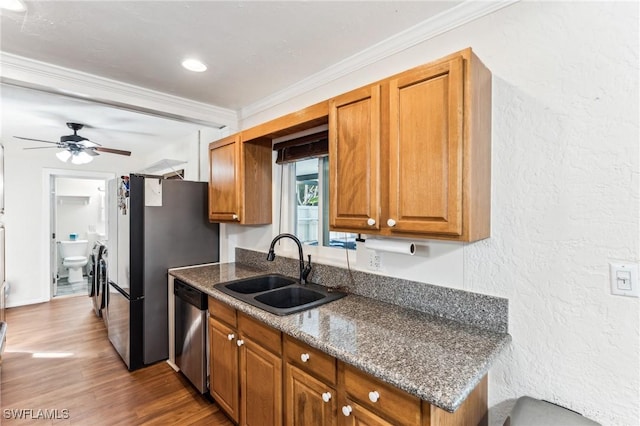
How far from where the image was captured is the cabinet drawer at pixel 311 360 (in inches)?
51.6

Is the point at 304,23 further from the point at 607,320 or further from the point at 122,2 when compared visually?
the point at 607,320

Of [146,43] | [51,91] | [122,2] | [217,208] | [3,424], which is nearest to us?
[122,2]

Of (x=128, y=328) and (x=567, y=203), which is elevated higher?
(x=567, y=203)

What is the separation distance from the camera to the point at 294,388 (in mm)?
1486

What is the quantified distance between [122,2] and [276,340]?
1.82 m

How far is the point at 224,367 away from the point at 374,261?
123 cm

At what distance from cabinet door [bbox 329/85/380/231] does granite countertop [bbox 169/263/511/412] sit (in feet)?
1.56

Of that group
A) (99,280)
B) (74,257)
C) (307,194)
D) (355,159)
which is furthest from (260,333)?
(74,257)

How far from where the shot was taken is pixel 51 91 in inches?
85.8

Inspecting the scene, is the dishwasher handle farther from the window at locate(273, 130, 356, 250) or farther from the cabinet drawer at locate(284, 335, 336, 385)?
the cabinet drawer at locate(284, 335, 336, 385)

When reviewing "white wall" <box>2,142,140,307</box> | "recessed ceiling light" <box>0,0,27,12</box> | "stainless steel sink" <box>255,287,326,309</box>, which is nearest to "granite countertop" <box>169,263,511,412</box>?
"stainless steel sink" <box>255,287,326,309</box>

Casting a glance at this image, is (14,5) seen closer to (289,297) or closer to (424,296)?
(289,297)

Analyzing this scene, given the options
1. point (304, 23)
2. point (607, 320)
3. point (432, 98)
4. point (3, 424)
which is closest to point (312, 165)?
point (304, 23)

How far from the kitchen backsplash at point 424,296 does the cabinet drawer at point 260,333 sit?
60cm
